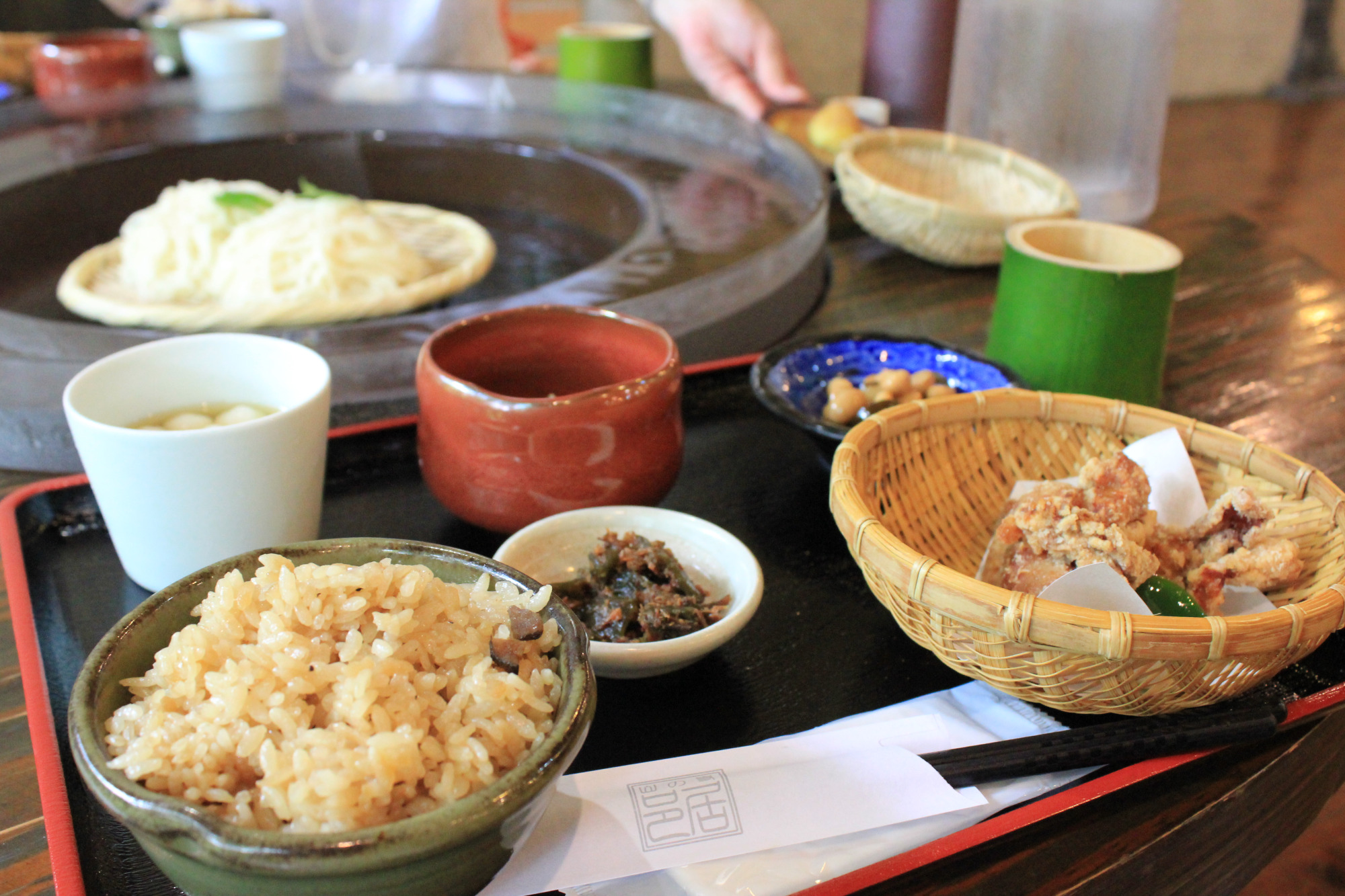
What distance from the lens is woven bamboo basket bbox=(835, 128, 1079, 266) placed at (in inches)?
79.4

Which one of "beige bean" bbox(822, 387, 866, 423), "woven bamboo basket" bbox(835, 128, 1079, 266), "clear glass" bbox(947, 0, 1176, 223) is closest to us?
"beige bean" bbox(822, 387, 866, 423)

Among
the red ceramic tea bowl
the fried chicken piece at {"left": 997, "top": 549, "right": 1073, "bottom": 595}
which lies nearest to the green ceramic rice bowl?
the red ceramic tea bowl

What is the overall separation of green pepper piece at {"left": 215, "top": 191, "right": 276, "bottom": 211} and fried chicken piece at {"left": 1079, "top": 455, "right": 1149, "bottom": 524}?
1609 mm

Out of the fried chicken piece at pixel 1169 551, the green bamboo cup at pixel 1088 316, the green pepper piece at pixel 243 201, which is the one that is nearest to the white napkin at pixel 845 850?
the fried chicken piece at pixel 1169 551

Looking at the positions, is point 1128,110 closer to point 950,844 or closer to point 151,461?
point 950,844

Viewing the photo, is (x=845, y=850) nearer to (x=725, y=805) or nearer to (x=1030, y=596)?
(x=725, y=805)

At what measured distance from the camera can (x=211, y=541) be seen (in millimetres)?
1035

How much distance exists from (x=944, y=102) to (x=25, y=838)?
295cm

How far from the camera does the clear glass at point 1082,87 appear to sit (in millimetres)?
2350

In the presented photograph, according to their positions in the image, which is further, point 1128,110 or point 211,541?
point 1128,110

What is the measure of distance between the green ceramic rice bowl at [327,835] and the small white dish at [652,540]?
0.28 m

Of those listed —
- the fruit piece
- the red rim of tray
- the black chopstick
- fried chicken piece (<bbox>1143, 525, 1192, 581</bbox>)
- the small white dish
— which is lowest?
the red rim of tray

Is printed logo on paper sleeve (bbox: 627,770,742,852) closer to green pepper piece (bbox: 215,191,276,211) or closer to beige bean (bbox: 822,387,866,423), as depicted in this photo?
beige bean (bbox: 822,387,866,423)

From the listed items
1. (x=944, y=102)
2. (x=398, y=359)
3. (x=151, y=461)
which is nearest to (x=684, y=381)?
(x=398, y=359)
